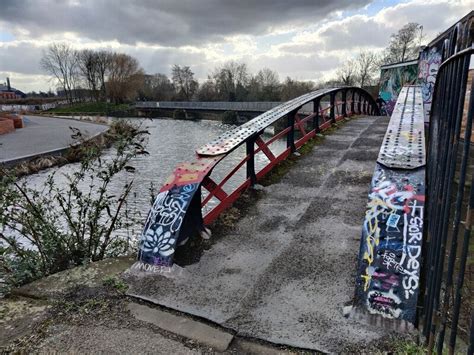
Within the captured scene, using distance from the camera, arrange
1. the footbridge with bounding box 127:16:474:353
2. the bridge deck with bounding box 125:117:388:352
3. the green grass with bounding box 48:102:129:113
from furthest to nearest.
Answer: the green grass with bounding box 48:102:129:113 → the bridge deck with bounding box 125:117:388:352 → the footbridge with bounding box 127:16:474:353

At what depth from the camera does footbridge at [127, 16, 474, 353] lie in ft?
6.40

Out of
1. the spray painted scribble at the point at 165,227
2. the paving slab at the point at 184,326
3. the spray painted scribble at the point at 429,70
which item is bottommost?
the paving slab at the point at 184,326

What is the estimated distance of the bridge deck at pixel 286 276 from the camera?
7.66ft

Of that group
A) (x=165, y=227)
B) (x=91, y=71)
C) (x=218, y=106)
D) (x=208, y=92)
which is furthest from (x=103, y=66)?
(x=165, y=227)

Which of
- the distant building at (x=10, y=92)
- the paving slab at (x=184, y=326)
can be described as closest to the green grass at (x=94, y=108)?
the distant building at (x=10, y=92)

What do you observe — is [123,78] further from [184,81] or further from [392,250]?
[392,250]

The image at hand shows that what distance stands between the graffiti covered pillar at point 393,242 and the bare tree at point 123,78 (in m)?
75.6

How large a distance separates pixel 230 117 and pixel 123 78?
132ft

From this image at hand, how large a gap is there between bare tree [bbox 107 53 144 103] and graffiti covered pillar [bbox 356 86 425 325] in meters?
75.6

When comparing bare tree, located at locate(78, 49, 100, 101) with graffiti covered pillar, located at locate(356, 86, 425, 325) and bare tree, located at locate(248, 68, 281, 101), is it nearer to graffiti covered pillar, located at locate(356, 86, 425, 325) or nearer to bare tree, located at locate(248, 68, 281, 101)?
bare tree, located at locate(248, 68, 281, 101)

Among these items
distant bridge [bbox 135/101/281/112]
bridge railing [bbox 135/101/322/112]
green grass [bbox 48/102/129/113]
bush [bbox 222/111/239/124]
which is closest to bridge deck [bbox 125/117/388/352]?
bridge railing [bbox 135/101/322/112]

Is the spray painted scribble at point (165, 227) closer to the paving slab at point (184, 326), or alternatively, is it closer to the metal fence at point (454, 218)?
the paving slab at point (184, 326)

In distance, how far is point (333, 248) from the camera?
10.6 ft

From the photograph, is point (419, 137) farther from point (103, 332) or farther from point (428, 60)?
point (428, 60)
